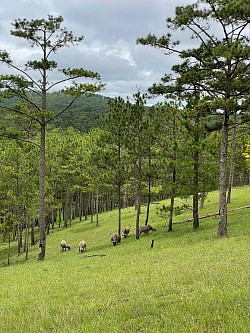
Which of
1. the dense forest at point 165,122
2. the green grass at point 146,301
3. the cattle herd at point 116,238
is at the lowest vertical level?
the cattle herd at point 116,238

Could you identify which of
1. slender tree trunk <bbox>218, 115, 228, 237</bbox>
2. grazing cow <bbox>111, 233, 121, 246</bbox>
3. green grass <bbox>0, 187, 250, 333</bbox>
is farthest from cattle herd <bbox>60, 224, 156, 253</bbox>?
green grass <bbox>0, 187, 250, 333</bbox>

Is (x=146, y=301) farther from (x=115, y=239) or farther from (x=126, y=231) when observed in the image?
(x=126, y=231)

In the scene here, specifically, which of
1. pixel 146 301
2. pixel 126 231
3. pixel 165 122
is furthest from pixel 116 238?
pixel 146 301

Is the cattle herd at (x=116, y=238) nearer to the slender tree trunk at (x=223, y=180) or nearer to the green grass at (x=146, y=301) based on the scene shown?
the slender tree trunk at (x=223, y=180)

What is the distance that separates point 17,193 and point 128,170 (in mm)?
9774

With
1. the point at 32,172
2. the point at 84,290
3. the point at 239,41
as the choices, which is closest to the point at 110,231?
the point at 32,172

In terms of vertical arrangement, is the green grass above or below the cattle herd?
above

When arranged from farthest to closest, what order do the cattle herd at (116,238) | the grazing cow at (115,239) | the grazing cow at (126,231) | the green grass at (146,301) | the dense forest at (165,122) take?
the grazing cow at (126,231) < the grazing cow at (115,239) < the cattle herd at (116,238) < the dense forest at (165,122) < the green grass at (146,301)

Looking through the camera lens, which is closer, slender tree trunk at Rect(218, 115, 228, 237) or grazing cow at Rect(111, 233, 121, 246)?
slender tree trunk at Rect(218, 115, 228, 237)

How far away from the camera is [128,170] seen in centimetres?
2789

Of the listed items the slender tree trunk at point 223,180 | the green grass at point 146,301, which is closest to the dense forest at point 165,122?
the slender tree trunk at point 223,180

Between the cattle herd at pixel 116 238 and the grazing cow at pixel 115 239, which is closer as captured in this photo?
the cattle herd at pixel 116 238

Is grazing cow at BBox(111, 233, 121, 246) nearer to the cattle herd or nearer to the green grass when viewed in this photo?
the cattle herd

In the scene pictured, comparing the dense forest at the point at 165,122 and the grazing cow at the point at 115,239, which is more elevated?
the dense forest at the point at 165,122
